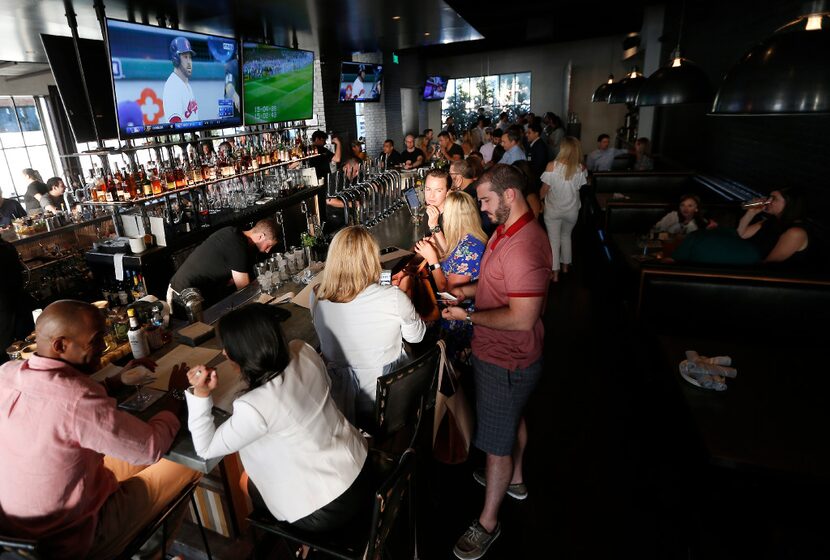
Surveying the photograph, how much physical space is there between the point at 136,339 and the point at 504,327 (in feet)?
5.74

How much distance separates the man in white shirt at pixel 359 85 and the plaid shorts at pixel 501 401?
28.7 feet

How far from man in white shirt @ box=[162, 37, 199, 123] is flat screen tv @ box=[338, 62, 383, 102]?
15.4 ft

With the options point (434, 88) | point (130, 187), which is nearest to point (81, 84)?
point (130, 187)

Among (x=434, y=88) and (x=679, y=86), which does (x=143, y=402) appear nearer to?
(x=679, y=86)

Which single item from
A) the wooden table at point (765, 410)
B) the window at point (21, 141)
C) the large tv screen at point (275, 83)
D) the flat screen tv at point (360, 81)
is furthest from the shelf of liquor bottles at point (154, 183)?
the window at point (21, 141)

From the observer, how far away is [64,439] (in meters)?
1.60

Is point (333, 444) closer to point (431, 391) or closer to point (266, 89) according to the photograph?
point (431, 391)

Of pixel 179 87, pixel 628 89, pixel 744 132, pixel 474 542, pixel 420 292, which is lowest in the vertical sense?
pixel 474 542

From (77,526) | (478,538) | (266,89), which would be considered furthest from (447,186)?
(266,89)

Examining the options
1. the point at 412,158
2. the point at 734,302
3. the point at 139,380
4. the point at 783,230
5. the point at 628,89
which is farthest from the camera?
the point at 412,158

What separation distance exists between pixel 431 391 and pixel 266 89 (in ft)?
17.9

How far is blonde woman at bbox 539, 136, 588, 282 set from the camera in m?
5.36

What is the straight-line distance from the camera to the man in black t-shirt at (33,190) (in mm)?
6824

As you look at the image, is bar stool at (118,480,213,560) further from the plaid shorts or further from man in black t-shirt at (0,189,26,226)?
man in black t-shirt at (0,189,26,226)
